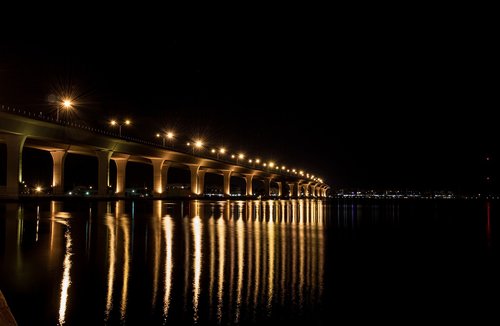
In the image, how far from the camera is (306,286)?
9.28 m

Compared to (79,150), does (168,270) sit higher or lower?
lower

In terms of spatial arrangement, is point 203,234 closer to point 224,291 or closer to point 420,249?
point 420,249

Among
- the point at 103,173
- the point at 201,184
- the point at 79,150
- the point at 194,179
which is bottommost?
the point at 201,184

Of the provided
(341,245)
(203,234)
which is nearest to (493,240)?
(341,245)

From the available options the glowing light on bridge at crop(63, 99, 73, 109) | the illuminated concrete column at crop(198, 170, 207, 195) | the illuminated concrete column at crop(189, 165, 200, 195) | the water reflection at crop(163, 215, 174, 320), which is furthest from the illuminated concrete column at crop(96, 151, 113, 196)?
the water reflection at crop(163, 215, 174, 320)

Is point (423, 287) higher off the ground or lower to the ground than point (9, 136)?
lower

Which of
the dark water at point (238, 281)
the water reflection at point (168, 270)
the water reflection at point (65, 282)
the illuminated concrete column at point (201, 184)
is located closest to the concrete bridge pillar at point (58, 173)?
the illuminated concrete column at point (201, 184)

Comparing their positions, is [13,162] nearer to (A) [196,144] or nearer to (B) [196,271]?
(B) [196,271]

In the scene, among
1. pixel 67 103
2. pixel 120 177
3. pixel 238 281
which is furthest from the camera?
pixel 120 177

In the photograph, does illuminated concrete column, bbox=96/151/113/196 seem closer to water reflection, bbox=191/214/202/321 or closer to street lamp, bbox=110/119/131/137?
street lamp, bbox=110/119/131/137

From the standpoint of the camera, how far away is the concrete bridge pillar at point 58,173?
2589 inches

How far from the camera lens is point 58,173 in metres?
66.5

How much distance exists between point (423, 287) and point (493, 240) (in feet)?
41.4

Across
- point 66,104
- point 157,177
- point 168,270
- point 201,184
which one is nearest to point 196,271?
point 168,270
